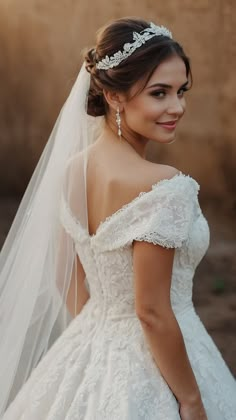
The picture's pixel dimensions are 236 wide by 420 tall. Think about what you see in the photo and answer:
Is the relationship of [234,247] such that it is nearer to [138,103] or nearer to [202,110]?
[202,110]

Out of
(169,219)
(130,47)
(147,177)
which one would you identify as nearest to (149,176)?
(147,177)

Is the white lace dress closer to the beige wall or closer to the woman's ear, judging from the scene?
the woman's ear

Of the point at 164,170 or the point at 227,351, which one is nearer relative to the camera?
the point at 164,170

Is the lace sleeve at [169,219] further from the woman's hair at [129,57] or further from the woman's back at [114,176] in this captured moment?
the woman's hair at [129,57]

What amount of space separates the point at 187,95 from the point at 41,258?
9.80ft

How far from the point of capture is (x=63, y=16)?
5027 mm

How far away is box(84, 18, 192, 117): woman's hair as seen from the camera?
5.98ft

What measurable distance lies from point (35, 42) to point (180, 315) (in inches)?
138

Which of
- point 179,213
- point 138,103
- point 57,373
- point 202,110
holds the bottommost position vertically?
point 202,110

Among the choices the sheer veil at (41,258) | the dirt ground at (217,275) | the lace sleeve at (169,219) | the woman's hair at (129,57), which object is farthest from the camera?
the dirt ground at (217,275)

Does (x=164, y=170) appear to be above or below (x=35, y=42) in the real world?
above

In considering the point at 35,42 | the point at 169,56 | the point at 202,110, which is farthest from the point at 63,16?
the point at 169,56

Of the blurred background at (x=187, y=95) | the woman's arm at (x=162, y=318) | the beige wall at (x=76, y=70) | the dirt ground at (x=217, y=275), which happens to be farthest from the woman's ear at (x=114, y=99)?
the beige wall at (x=76, y=70)

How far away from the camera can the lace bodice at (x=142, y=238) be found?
5.69 ft
